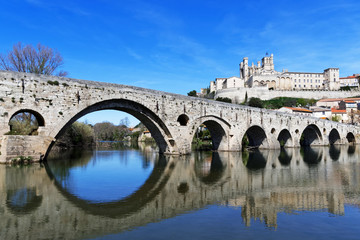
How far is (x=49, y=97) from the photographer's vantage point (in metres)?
15.9

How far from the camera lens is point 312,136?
142 ft

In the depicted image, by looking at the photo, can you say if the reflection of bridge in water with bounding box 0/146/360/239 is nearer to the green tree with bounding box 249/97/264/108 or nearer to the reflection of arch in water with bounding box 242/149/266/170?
the reflection of arch in water with bounding box 242/149/266/170

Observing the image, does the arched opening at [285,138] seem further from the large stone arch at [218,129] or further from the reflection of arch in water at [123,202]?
the reflection of arch in water at [123,202]

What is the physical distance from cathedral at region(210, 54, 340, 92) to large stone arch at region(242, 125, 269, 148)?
5405 cm

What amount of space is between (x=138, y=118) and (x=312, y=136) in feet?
105

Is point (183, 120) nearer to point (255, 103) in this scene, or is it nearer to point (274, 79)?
point (255, 103)

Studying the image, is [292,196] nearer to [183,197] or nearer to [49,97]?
[183,197]

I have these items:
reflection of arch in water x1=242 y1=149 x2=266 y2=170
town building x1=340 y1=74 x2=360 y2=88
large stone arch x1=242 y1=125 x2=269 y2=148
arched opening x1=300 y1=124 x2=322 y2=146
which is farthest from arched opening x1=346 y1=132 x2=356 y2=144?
town building x1=340 y1=74 x2=360 y2=88

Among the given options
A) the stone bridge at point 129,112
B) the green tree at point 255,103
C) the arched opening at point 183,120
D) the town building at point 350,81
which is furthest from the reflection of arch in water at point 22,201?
the town building at point 350,81

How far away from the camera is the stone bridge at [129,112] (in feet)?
49.6

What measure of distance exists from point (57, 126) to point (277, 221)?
43.2ft

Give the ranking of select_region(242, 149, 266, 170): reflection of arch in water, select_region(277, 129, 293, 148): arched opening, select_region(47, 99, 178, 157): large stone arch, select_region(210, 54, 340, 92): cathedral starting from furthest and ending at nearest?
select_region(210, 54, 340, 92): cathedral
select_region(277, 129, 293, 148): arched opening
select_region(242, 149, 266, 170): reflection of arch in water
select_region(47, 99, 178, 157): large stone arch

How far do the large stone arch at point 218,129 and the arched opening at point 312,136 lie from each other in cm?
1929

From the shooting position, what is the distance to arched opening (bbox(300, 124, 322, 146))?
4217 cm
